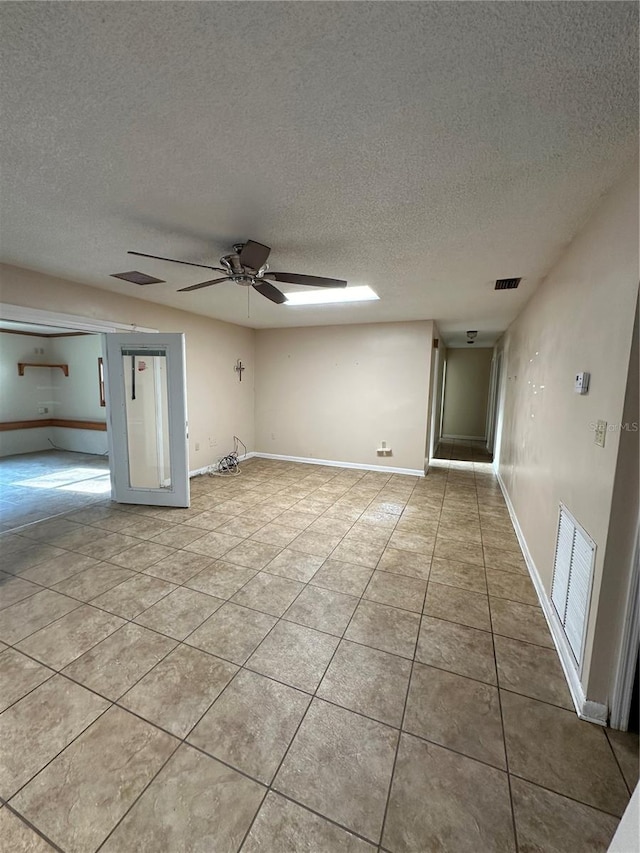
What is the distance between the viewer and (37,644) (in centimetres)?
190

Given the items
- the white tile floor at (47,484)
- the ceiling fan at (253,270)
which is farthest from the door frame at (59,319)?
the white tile floor at (47,484)

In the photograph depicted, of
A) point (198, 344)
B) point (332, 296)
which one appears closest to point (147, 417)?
point (198, 344)

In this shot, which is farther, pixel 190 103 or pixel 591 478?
pixel 591 478

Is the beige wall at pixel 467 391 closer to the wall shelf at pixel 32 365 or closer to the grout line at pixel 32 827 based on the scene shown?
the wall shelf at pixel 32 365

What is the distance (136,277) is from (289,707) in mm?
3797

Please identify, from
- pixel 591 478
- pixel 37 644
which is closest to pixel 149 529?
pixel 37 644

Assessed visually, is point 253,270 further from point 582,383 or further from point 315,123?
point 582,383

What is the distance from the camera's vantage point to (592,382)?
68.5 inches

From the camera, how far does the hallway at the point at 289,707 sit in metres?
1.15

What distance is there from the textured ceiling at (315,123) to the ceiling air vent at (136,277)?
2.20ft

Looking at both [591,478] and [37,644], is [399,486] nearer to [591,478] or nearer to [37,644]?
[591,478]

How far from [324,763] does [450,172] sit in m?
2.70

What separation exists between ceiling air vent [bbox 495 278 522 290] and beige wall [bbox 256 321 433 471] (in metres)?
1.81

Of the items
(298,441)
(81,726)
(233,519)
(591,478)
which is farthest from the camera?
(298,441)
